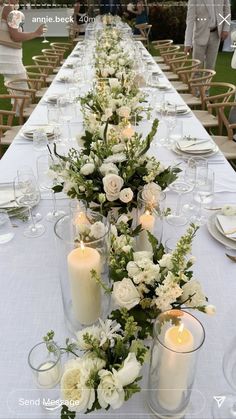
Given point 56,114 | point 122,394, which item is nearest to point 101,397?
point 122,394

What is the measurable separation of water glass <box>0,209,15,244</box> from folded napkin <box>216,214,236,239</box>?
0.72 m

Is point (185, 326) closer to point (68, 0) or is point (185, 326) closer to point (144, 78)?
point (144, 78)

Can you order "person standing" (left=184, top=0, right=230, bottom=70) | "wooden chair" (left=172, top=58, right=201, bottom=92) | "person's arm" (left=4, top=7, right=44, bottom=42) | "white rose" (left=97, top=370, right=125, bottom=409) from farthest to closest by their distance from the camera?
"person standing" (left=184, top=0, right=230, bottom=70) < "wooden chair" (left=172, top=58, right=201, bottom=92) < "person's arm" (left=4, top=7, right=44, bottom=42) < "white rose" (left=97, top=370, right=125, bottom=409)

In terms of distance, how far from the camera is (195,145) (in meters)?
1.99

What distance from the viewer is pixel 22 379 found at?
2.69 ft

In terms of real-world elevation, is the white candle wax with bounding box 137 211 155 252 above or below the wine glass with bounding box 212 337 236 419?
above

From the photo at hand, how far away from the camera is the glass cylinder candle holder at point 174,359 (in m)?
0.65

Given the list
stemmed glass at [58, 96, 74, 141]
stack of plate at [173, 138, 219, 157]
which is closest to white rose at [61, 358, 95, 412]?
stack of plate at [173, 138, 219, 157]

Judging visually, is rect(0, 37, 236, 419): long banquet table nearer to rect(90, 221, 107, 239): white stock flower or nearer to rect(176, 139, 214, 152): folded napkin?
rect(90, 221, 107, 239): white stock flower

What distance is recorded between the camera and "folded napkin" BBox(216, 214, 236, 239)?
1.26m

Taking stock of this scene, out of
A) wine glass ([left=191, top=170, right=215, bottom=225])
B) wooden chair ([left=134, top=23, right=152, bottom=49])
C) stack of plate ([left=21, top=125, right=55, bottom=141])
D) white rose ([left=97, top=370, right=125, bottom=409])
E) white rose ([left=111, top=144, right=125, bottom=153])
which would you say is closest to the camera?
white rose ([left=97, top=370, right=125, bottom=409])

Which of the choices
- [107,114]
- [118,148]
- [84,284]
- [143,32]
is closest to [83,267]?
[84,284]

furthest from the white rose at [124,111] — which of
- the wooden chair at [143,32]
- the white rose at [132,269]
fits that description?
the wooden chair at [143,32]

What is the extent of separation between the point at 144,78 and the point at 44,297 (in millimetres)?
2591
